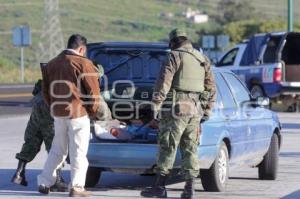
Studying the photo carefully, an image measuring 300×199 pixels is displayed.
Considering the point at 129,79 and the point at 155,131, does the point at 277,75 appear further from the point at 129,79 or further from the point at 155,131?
the point at 155,131

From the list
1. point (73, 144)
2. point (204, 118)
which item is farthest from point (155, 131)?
point (73, 144)

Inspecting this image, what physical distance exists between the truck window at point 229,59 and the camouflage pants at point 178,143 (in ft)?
55.8

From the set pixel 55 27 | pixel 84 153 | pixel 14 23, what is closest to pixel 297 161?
pixel 84 153

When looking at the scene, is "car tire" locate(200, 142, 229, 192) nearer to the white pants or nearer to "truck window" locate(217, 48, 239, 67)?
the white pants

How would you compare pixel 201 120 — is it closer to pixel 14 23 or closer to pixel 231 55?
pixel 231 55

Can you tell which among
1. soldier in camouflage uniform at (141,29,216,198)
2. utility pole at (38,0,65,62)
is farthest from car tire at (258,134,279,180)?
utility pole at (38,0,65,62)

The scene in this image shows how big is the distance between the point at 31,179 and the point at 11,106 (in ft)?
57.2

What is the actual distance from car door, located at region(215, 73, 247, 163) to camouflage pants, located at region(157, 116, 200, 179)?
106 centimetres

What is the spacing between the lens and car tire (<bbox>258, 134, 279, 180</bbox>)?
1281cm

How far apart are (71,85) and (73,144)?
676 mm

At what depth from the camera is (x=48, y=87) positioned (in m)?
10.8

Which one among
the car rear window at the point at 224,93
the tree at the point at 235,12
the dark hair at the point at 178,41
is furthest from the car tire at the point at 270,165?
the tree at the point at 235,12

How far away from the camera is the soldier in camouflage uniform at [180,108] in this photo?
10.4 metres

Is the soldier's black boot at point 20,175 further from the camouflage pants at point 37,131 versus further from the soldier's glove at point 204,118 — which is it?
the soldier's glove at point 204,118
